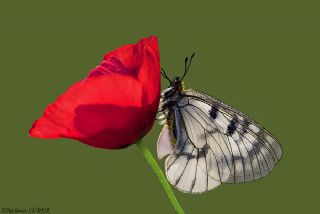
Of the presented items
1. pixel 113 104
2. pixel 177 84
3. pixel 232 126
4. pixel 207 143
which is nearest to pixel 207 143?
pixel 207 143

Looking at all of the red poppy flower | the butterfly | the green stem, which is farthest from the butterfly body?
the red poppy flower

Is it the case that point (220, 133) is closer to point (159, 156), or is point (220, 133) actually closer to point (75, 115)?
point (159, 156)

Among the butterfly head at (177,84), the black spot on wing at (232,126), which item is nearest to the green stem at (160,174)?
the butterfly head at (177,84)

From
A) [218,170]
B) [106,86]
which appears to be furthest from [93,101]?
[218,170]

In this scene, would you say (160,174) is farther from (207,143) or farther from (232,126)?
(232,126)

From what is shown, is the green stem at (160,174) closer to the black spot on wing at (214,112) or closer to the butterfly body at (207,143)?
the butterfly body at (207,143)

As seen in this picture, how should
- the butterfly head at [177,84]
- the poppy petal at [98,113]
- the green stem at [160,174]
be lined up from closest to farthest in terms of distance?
the poppy petal at [98,113] → the green stem at [160,174] → the butterfly head at [177,84]

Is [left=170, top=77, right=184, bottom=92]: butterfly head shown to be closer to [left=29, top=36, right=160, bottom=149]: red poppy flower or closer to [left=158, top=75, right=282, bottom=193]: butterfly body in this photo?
[left=158, top=75, right=282, bottom=193]: butterfly body
